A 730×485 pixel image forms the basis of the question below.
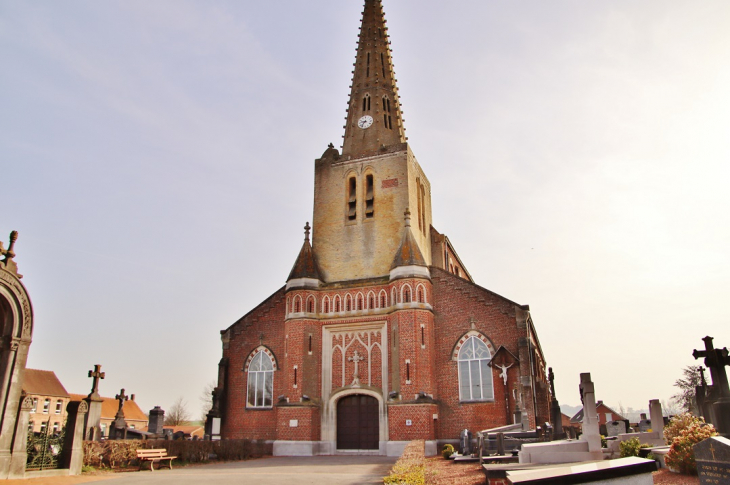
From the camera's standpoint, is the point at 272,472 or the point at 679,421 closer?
the point at 679,421

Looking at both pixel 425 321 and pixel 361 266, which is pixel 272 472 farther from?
pixel 361 266

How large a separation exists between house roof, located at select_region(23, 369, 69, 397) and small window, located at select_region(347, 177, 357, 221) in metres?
49.7

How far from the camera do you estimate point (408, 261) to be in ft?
93.7

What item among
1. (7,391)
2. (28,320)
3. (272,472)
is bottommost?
(272,472)

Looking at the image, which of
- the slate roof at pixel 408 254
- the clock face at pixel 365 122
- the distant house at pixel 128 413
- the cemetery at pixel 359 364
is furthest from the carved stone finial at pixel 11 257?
the distant house at pixel 128 413

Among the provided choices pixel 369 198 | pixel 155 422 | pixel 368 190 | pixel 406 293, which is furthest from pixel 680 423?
pixel 155 422

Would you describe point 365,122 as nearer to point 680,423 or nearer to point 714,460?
point 680,423

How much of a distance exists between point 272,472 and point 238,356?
1316cm

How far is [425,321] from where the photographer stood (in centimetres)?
2761

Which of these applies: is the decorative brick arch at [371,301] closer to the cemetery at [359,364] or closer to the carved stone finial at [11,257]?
the cemetery at [359,364]

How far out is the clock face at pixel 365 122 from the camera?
114ft

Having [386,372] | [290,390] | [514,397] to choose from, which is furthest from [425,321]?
[290,390]

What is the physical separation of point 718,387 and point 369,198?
21165 mm

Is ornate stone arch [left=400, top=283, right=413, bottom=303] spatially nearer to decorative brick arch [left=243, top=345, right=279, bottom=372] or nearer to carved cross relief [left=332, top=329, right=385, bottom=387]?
carved cross relief [left=332, top=329, right=385, bottom=387]
